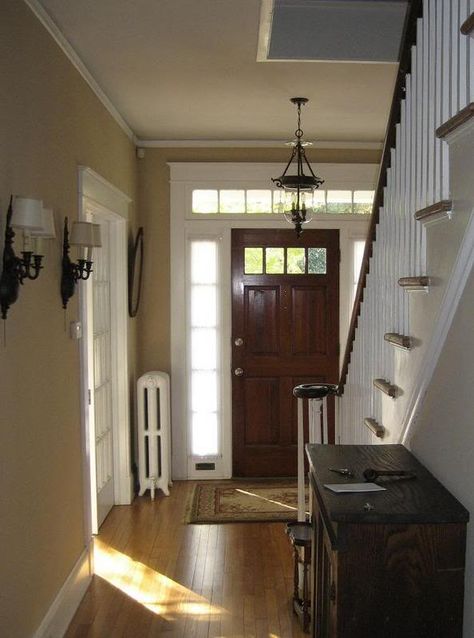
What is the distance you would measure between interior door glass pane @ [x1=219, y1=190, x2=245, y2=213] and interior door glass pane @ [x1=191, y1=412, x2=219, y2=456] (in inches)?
67.5

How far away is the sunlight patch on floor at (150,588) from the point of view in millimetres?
3359

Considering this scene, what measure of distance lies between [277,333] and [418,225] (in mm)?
3448

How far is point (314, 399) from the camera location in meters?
3.15

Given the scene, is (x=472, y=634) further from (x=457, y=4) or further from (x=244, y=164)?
(x=244, y=164)

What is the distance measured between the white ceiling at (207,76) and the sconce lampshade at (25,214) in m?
0.94

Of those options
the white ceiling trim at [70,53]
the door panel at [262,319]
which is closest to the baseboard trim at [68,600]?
the door panel at [262,319]

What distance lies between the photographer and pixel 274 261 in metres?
5.62

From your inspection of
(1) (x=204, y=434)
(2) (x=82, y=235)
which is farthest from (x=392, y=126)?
(1) (x=204, y=434)

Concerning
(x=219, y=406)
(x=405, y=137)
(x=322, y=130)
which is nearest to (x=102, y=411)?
(x=219, y=406)

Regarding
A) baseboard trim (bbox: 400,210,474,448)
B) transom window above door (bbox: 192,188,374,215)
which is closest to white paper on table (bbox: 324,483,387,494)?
baseboard trim (bbox: 400,210,474,448)

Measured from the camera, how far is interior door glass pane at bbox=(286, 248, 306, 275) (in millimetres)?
5617

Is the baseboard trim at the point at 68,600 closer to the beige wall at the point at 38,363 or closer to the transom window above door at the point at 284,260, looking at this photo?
the beige wall at the point at 38,363

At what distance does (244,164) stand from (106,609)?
140 inches

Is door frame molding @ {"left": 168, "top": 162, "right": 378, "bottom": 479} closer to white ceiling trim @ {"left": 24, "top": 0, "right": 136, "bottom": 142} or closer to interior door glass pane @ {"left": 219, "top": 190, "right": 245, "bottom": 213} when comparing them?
Result: interior door glass pane @ {"left": 219, "top": 190, "right": 245, "bottom": 213}
